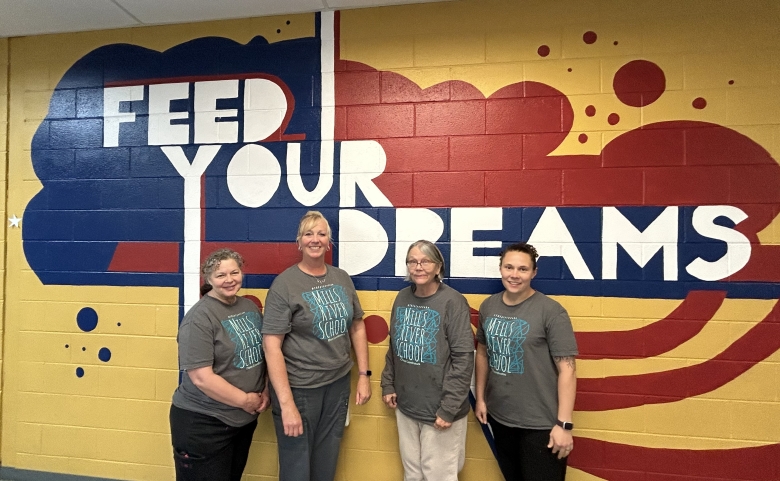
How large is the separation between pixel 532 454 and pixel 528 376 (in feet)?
1.03

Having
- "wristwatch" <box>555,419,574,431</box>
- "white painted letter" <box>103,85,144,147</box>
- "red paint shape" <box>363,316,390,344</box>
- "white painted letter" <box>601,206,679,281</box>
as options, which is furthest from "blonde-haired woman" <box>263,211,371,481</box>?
"white painted letter" <box>103,85,144,147</box>

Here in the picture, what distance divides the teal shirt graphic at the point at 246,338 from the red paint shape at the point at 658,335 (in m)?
1.56

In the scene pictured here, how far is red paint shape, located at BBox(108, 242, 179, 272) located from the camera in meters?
2.45

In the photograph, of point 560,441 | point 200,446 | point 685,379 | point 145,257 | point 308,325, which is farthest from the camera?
point 145,257

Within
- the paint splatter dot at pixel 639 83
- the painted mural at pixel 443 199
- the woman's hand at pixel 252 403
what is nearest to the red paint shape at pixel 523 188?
the painted mural at pixel 443 199

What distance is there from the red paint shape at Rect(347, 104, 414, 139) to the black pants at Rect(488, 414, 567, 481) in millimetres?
1521

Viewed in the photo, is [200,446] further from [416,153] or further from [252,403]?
[416,153]

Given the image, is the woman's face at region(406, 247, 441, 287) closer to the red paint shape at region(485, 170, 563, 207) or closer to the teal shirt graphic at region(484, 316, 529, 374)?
the teal shirt graphic at region(484, 316, 529, 374)

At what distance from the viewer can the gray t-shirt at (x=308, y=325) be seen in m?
1.93

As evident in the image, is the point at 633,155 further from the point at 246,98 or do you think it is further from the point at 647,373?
the point at 246,98

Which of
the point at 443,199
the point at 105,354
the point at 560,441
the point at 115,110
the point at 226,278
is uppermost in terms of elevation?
the point at 115,110

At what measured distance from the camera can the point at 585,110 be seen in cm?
215

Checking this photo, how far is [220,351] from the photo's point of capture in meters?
1.85

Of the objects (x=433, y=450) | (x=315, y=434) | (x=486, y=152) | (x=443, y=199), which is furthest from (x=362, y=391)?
(x=486, y=152)
